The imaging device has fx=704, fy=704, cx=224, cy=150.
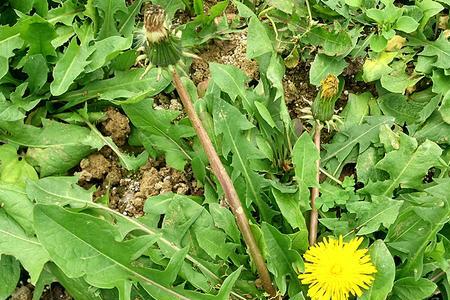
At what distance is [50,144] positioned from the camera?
2.93 m

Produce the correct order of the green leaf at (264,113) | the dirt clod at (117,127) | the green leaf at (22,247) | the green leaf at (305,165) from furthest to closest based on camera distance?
the dirt clod at (117,127), the green leaf at (264,113), the green leaf at (305,165), the green leaf at (22,247)

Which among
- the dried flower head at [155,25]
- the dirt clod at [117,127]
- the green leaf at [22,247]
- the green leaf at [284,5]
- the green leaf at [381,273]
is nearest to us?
the dried flower head at [155,25]

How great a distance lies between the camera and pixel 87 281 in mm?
2457

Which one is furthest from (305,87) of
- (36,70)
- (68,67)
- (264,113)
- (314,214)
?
(36,70)

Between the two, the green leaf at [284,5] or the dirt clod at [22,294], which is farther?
the green leaf at [284,5]

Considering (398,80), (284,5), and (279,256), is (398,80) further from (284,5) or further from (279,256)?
(279,256)

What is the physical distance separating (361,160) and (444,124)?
0.38 m

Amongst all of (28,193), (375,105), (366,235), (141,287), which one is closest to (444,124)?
(375,105)

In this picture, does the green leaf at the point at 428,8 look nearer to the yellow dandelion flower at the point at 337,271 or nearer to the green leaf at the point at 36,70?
the yellow dandelion flower at the point at 337,271

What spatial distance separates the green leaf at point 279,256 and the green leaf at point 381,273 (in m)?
0.26

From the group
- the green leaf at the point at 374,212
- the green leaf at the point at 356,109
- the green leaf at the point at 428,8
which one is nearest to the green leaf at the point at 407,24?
the green leaf at the point at 428,8

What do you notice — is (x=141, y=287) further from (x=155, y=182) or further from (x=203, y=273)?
(x=155, y=182)

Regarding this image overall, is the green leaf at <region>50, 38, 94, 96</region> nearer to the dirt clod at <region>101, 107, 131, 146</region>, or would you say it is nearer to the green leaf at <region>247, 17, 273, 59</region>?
the dirt clod at <region>101, 107, 131, 146</region>

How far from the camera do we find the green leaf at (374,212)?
2.62m
